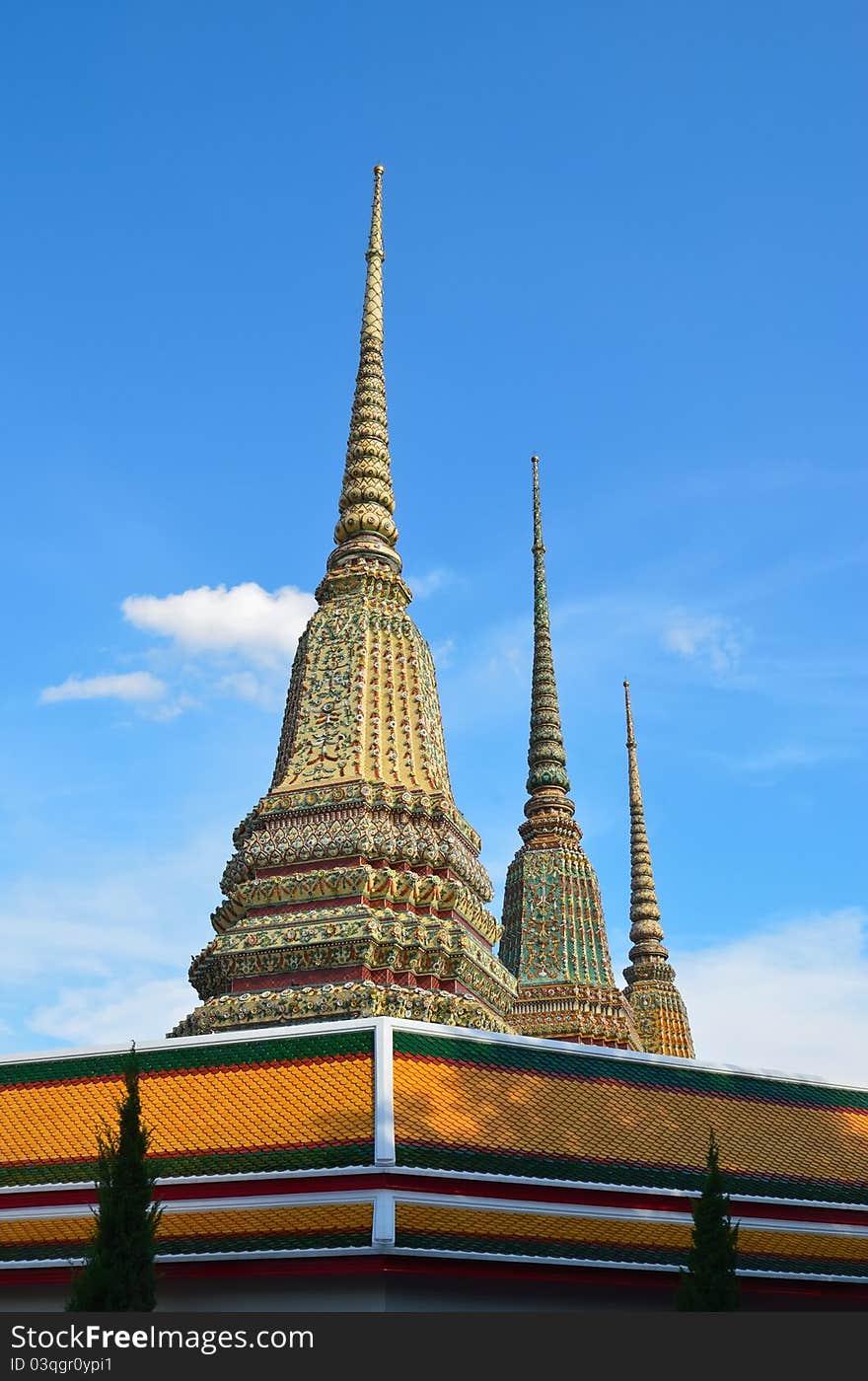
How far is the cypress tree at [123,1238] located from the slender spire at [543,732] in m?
26.3

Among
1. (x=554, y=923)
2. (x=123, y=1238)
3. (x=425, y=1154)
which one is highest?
(x=554, y=923)

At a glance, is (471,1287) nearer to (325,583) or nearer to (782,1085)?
(782,1085)

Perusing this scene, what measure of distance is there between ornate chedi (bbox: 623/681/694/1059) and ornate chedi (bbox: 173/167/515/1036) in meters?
21.9

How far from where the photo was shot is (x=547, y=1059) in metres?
16.2

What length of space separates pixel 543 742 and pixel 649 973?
10327 mm

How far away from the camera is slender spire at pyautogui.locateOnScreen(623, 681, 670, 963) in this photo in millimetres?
45062

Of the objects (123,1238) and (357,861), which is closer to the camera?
(123,1238)

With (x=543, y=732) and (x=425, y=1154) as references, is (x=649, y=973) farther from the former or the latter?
(x=425, y=1154)

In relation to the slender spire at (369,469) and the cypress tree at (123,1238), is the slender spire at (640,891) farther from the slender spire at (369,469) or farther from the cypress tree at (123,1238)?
the cypress tree at (123,1238)

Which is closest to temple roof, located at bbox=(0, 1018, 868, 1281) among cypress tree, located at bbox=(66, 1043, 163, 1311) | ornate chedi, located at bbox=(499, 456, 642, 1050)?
cypress tree, located at bbox=(66, 1043, 163, 1311)

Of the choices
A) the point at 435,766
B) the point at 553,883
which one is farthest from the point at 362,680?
the point at 553,883

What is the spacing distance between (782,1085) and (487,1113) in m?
4.95

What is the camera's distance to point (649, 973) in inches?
1740

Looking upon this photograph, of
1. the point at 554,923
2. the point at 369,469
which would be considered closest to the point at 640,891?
the point at 554,923
